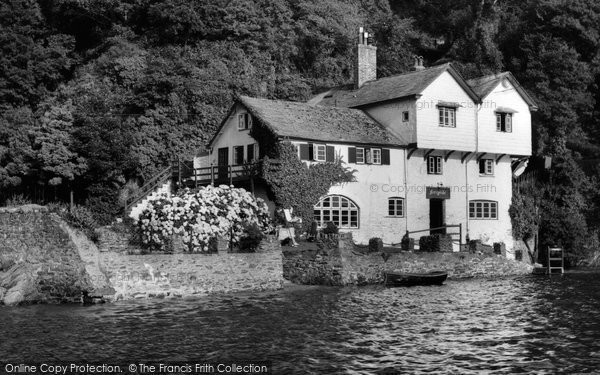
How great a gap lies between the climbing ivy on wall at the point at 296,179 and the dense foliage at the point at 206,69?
1003 cm

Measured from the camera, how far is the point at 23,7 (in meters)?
68.6

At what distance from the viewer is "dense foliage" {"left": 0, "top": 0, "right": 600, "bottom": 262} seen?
2103 inches

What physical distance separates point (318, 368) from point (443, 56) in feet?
208

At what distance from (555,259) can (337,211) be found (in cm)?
1398

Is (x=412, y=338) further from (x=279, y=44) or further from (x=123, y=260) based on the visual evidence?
(x=279, y=44)

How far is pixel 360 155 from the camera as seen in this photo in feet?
170

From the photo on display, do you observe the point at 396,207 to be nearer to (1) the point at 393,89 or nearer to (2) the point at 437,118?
(2) the point at 437,118

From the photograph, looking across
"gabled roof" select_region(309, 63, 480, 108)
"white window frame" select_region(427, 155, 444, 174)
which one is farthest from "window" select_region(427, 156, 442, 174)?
"gabled roof" select_region(309, 63, 480, 108)

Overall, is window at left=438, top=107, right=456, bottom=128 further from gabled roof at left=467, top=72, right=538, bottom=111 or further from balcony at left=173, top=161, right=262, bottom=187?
balcony at left=173, top=161, right=262, bottom=187

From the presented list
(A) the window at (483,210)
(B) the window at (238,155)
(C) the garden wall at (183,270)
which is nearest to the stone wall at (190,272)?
(C) the garden wall at (183,270)

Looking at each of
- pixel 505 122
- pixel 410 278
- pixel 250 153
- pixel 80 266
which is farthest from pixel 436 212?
pixel 80 266

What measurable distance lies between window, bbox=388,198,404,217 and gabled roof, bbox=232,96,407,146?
3.59m

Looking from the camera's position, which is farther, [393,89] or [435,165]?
[393,89]

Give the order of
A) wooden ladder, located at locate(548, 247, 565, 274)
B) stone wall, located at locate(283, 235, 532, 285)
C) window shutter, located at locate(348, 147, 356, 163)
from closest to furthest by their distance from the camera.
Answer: stone wall, located at locate(283, 235, 532, 285) → window shutter, located at locate(348, 147, 356, 163) → wooden ladder, located at locate(548, 247, 565, 274)
